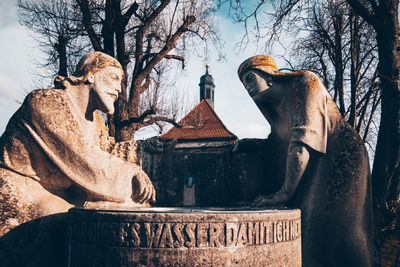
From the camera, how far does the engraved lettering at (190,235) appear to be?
1737 millimetres

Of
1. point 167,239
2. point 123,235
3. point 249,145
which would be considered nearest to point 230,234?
point 167,239

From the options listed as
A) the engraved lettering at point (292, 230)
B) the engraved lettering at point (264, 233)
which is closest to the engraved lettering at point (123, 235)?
the engraved lettering at point (264, 233)

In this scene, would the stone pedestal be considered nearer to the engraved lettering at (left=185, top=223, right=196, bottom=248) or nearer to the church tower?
the engraved lettering at (left=185, top=223, right=196, bottom=248)

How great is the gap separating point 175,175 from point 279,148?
1.14 m

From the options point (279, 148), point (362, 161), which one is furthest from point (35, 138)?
point (362, 161)

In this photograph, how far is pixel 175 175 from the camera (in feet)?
11.4

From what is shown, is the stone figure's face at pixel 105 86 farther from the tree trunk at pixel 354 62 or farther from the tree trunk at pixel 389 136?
the tree trunk at pixel 354 62

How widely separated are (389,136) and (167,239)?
3397mm

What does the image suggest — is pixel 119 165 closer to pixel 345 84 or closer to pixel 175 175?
pixel 175 175

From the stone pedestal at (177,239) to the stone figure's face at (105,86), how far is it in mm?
1017

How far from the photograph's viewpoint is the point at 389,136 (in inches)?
157

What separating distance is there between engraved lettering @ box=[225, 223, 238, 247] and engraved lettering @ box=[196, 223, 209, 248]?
11 cm

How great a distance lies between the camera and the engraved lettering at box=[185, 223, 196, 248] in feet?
5.70

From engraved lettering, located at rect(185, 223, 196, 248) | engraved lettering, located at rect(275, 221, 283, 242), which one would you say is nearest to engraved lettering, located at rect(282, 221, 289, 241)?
engraved lettering, located at rect(275, 221, 283, 242)
